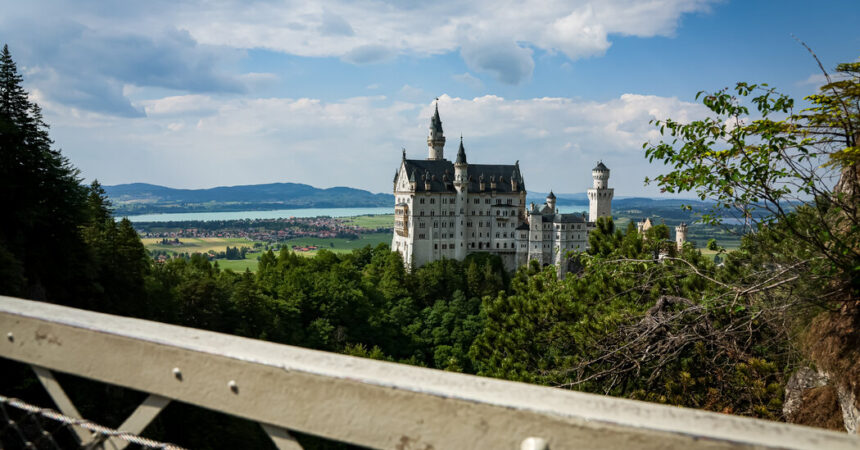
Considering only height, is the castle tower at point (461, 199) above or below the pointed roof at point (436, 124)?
below

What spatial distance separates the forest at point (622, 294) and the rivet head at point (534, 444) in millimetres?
5238

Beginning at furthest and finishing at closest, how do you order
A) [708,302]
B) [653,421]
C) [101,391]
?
[101,391]
[708,302]
[653,421]

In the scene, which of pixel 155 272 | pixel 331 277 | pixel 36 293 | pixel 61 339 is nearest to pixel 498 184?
pixel 331 277

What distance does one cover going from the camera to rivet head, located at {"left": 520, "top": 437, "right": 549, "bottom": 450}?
1.46m

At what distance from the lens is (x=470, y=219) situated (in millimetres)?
78562

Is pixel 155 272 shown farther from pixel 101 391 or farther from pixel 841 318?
pixel 841 318

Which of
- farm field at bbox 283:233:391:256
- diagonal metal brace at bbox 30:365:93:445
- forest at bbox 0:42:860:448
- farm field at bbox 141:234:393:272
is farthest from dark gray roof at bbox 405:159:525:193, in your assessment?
farm field at bbox 283:233:391:256

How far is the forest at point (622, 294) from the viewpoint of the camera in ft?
20.8

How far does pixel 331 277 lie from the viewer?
5588cm

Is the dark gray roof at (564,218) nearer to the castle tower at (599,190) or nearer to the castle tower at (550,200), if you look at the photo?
the castle tower at (550,200)

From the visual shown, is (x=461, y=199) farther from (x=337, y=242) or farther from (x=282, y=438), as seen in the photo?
(x=337, y=242)

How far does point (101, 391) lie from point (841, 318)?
62.2 feet

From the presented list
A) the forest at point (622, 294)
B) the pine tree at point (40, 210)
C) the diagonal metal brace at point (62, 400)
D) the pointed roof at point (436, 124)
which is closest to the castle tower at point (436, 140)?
the pointed roof at point (436, 124)

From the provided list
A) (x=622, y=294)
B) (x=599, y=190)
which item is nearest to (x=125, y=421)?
(x=622, y=294)
